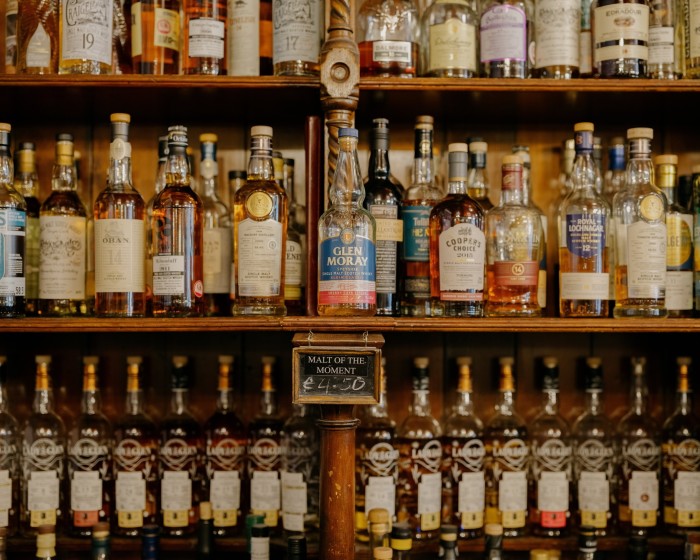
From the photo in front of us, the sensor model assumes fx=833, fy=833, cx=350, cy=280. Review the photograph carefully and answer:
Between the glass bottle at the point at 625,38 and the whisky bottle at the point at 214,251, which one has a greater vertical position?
the glass bottle at the point at 625,38

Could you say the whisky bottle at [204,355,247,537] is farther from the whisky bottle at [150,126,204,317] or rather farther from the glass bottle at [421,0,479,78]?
the glass bottle at [421,0,479,78]

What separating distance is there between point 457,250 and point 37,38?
92 cm

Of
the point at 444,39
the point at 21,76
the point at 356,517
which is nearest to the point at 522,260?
the point at 444,39

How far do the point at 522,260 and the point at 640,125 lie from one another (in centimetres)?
50

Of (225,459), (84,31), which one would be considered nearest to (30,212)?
(84,31)

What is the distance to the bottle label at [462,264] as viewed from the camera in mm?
1563

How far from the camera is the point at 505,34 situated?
1624 mm

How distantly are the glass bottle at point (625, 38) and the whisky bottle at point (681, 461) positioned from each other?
600mm

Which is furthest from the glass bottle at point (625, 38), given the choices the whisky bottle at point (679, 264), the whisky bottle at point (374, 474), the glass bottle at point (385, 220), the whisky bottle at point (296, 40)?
the whisky bottle at point (374, 474)

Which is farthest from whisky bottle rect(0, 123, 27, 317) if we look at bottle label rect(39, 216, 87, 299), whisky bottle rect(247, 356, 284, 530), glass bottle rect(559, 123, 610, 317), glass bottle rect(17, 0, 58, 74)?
glass bottle rect(559, 123, 610, 317)

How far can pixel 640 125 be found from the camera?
1852 millimetres

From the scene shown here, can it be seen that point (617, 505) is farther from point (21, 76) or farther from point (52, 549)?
point (21, 76)

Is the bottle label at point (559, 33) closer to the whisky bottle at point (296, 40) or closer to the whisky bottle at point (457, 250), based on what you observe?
the whisky bottle at point (457, 250)

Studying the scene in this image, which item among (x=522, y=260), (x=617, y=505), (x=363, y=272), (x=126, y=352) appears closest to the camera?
(x=363, y=272)
